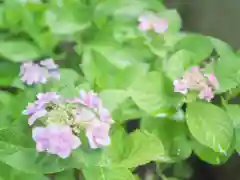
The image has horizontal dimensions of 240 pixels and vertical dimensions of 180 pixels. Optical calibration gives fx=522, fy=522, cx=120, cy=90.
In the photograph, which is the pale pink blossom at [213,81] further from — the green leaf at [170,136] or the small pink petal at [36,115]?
the small pink petal at [36,115]

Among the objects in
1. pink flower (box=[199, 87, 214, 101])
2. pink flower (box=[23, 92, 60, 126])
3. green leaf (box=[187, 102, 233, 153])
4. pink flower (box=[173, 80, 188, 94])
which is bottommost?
green leaf (box=[187, 102, 233, 153])

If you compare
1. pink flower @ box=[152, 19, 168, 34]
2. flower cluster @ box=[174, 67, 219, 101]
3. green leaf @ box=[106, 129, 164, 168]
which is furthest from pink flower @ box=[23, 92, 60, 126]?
pink flower @ box=[152, 19, 168, 34]

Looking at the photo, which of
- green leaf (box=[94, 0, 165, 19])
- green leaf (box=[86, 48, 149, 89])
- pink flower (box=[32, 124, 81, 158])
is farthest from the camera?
green leaf (box=[94, 0, 165, 19])

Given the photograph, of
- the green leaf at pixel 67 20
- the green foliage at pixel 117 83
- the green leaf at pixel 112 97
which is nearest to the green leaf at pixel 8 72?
the green foliage at pixel 117 83

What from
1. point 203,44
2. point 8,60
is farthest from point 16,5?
point 203,44

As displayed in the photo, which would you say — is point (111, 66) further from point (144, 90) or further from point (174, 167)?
point (174, 167)

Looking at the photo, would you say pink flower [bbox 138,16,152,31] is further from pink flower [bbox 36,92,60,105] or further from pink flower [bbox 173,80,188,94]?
pink flower [bbox 36,92,60,105]
